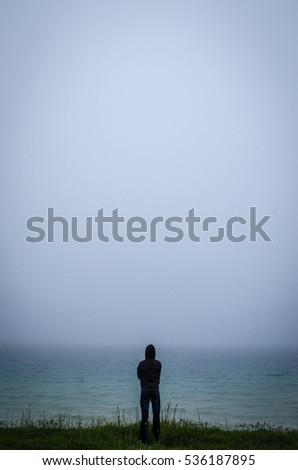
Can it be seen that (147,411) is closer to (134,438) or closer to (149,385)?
(149,385)

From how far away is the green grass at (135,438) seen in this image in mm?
9484

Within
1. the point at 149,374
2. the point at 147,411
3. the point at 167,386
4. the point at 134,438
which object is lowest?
the point at 167,386

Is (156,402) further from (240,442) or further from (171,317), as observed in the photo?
(171,317)

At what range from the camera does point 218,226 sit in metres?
60.2

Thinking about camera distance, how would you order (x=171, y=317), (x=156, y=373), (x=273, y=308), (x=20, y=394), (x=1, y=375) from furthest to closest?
1. (x=171, y=317)
2. (x=273, y=308)
3. (x=1, y=375)
4. (x=20, y=394)
5. (x=156, y=373)

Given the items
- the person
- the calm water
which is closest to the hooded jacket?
the person

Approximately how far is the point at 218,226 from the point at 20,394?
96.7 ft

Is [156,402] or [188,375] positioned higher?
[156,402]

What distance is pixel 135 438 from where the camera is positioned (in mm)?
9820

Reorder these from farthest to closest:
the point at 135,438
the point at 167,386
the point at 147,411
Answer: the point at 167,386 < the point at 135,438 < the point at 147,411

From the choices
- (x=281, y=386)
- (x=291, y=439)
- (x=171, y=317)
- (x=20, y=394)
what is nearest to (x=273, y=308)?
(x=171, y=317)

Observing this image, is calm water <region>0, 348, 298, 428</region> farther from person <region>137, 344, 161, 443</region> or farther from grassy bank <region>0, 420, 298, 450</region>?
person <region>137, 344, 161, 443</region>

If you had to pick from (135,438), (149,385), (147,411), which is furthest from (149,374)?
(135,438)

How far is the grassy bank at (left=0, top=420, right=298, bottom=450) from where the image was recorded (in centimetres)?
948
